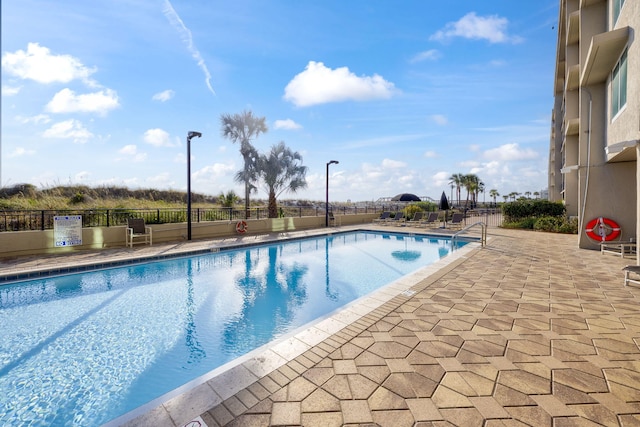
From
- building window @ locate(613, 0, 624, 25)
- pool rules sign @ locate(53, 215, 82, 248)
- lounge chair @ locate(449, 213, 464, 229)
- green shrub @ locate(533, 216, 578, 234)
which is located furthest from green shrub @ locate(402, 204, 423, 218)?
pool rules sign @ locate(53, 215, 82, 248)

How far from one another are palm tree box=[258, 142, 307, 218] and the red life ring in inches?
537

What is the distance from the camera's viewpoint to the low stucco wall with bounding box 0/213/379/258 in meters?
7.79

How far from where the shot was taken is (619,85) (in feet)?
23.6

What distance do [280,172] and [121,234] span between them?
32.3 ft

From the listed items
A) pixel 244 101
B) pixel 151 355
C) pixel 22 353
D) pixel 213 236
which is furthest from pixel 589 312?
pixel 244 101

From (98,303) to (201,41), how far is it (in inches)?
298

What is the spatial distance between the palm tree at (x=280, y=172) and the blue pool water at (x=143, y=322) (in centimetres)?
906

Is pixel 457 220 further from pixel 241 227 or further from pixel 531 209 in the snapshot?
pixel 241 227

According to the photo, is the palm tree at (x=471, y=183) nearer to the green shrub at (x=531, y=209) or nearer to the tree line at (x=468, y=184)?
the tree line at (x=468, y=184)

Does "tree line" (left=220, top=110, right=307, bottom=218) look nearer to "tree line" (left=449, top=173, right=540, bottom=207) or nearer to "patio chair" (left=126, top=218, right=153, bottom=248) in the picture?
"patio chair" (left=126, top=218, right=153, bottom=248)

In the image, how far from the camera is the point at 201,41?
8531 mm

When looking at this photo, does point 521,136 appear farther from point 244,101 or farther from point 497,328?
point 497,328

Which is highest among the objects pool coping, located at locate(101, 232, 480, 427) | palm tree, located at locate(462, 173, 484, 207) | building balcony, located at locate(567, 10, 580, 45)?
building balcony, located at locate(567, 10, 580, 45)

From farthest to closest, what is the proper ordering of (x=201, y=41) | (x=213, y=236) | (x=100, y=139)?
(x=213, y=236), (x=100, y=139), (x=201, y=41)
